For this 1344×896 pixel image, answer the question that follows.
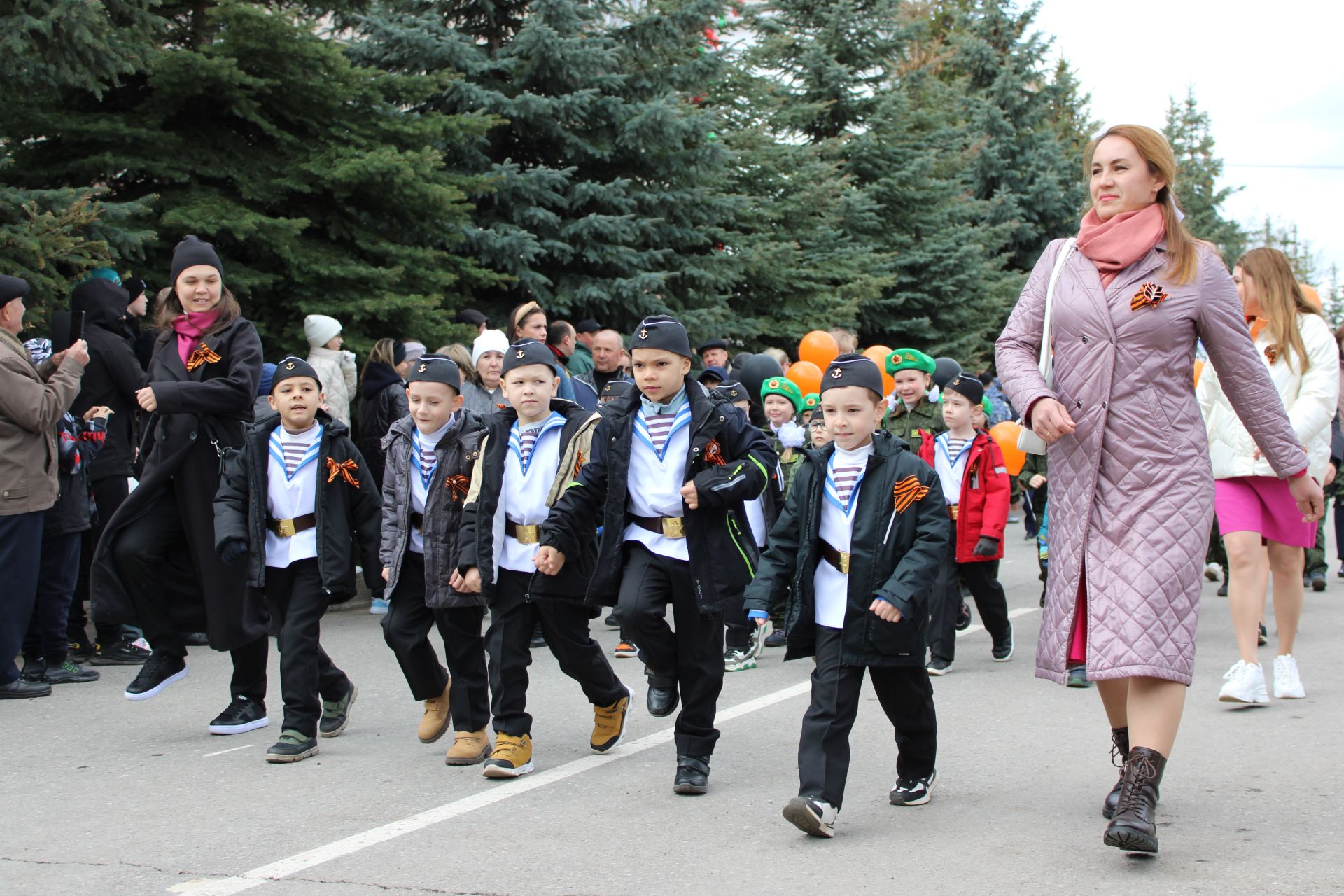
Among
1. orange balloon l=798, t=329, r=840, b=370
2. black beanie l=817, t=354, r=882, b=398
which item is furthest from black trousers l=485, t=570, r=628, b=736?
orange balloon l=798, t=329, r=840, b=370

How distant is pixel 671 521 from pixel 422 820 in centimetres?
151

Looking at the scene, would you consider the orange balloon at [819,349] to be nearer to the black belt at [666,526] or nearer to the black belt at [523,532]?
the black belt at [523,532]

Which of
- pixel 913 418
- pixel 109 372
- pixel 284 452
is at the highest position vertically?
pixel 109 372

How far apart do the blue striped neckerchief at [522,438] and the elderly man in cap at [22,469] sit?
2954 millimetres

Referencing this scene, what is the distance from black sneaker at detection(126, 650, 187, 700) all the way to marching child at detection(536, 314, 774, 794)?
2255 millimetres

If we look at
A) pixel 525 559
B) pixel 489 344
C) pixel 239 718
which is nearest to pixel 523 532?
pixel 525 559

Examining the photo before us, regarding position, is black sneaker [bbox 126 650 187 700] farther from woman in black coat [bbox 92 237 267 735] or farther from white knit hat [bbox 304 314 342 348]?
white knit hat [bbox 304 314 342 348]

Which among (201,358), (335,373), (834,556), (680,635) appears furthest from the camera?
(335,373)

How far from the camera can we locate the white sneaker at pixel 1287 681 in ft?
24.0

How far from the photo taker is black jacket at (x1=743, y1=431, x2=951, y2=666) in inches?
200

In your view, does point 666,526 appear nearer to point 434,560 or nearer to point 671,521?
point 671,521

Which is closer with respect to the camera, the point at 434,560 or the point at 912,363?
the point at 434,560

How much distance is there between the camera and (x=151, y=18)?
1010cm

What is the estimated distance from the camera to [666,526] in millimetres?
5840
